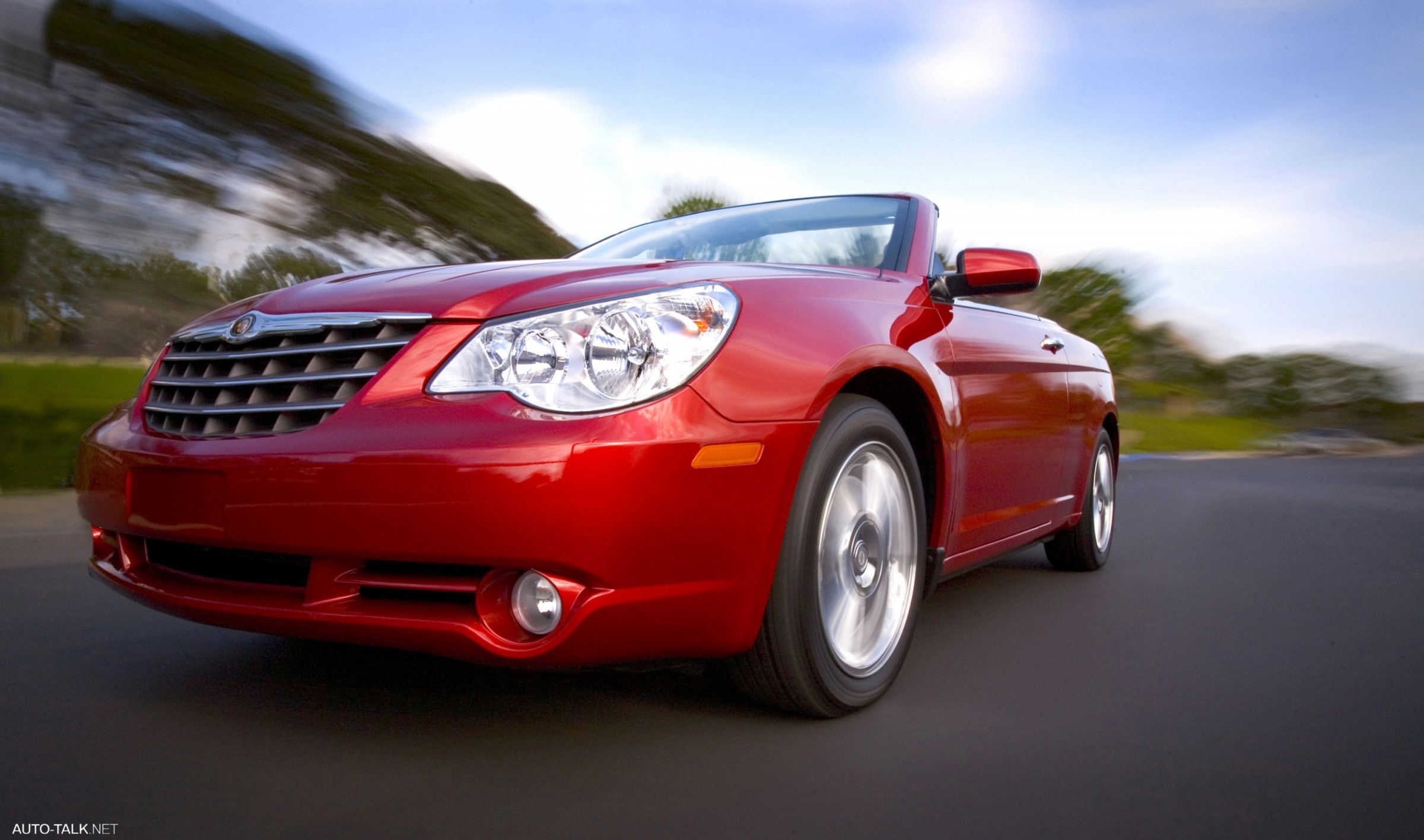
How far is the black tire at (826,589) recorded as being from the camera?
2592 millimetres

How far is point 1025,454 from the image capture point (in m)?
3.99

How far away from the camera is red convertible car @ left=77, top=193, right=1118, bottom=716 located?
2.20 metres

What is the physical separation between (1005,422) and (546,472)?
2.01 metres

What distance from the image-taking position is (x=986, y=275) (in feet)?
11.5

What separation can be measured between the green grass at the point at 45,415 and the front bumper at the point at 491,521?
15.4ft

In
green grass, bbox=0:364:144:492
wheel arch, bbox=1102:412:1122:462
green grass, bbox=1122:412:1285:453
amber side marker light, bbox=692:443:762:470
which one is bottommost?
green grass, bbox=1122:412:1285:453

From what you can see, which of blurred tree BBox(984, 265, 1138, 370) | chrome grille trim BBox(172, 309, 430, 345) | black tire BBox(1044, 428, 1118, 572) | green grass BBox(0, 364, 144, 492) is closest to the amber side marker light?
chrome grille trim BBox(172, 309, 430, 345)

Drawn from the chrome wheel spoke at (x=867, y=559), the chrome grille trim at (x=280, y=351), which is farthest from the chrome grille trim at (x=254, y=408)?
the chrome wheel spoke at (x=867, y=559)

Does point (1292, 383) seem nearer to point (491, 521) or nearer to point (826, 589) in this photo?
point (826, 589)

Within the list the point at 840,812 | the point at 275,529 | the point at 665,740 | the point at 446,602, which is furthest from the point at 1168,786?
the point at 275,529

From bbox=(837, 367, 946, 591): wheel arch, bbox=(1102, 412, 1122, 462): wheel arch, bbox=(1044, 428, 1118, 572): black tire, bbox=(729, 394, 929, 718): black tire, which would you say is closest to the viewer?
bbox=(729, 394, 929, 718): black tire

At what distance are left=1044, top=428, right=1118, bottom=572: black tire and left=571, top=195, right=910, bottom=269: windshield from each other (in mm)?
1812

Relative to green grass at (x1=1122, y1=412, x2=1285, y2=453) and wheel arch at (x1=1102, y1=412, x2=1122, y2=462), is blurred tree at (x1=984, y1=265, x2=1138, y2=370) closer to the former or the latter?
green grass at (x1=1122, y1=412, x2=1285, y2=453)

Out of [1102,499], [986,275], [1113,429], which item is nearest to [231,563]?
[986,275]
